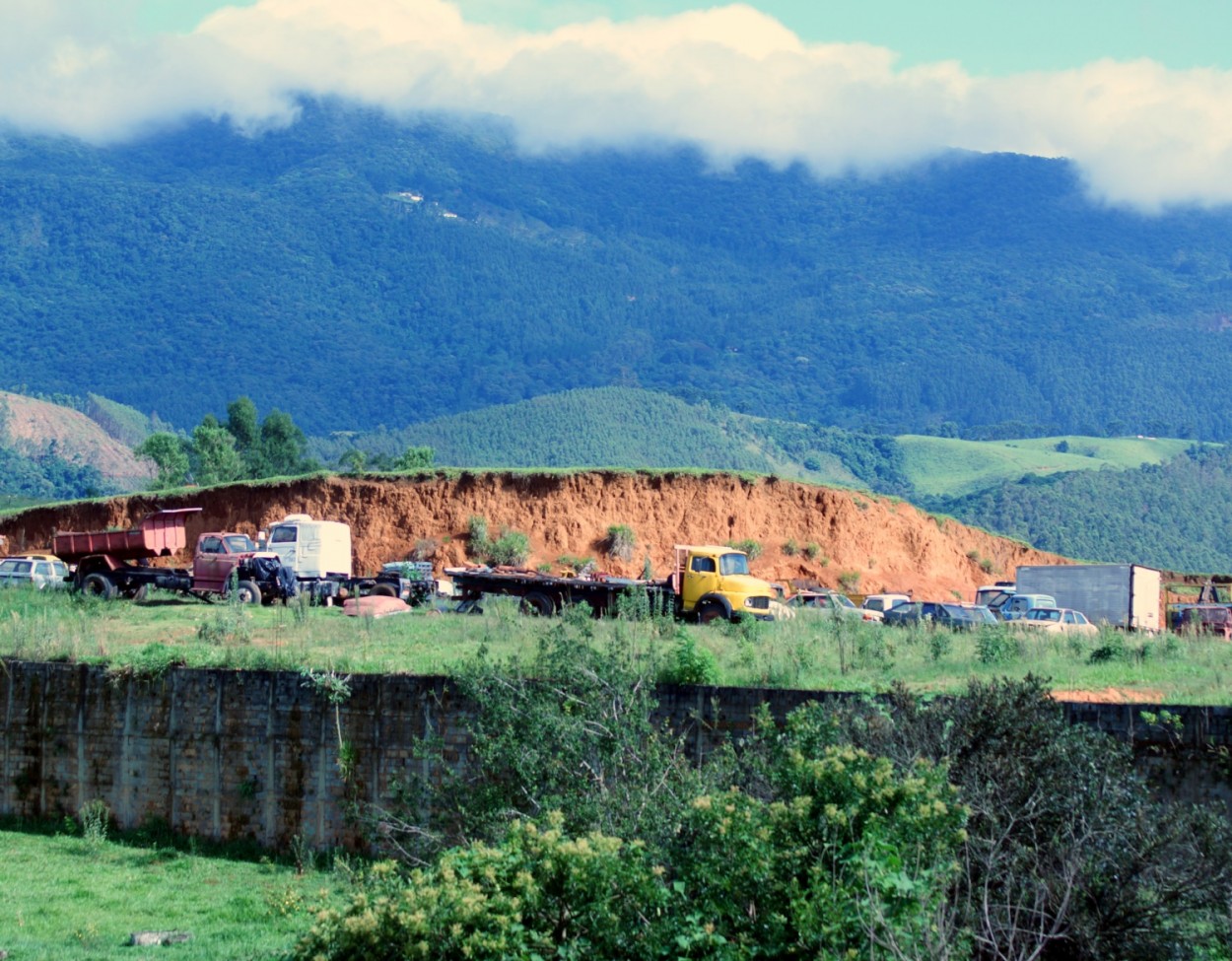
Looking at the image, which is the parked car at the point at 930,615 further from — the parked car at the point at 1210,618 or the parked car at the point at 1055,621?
the parked car at the point at 1210,618

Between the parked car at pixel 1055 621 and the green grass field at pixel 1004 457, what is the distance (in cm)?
11747

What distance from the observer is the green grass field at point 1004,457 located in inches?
6462

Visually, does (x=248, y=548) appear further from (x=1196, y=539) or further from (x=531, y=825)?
(x=1196, y=539)

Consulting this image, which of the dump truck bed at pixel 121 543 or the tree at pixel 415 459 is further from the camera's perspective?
the tree at pixel 415 459

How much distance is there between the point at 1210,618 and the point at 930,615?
434 inches

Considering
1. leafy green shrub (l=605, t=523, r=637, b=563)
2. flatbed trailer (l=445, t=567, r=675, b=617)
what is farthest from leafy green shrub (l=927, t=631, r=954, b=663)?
leafy green shrub (l=605, t=523, r=637, b=563)

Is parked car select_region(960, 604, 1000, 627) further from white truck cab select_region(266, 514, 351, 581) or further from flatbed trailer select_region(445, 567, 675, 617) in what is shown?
white truck cab select_region(266, 514, 351, 581)

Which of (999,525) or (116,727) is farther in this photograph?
(999,525)

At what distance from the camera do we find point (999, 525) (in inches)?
4732

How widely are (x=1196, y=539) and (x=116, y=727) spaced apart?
104449mm

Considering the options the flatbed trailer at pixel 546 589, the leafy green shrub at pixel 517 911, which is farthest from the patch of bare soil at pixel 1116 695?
the flatbed trailer at pixel 546 589

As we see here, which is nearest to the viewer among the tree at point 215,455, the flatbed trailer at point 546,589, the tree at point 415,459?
the flatbed trailer at point 546,589

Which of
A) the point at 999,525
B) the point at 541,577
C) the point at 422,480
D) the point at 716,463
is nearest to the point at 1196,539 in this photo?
the point at 999,525

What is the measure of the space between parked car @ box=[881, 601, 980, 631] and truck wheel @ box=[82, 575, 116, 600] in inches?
720
